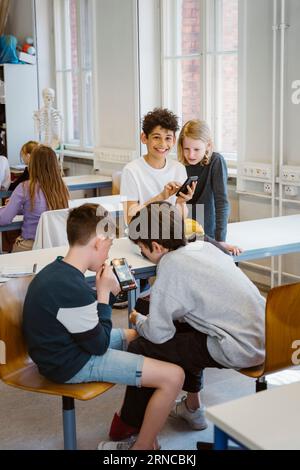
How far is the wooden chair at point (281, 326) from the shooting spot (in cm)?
Answer: 230

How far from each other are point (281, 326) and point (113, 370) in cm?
61

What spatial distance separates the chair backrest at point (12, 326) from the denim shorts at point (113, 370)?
8.9 inches

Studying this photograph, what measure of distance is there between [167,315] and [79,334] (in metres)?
0.36

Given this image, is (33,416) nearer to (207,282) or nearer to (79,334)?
(79,334)

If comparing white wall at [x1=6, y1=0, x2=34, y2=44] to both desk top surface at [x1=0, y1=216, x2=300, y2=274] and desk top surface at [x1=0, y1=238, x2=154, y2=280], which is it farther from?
desk top surface at [x1=0, y1=238, x2=154, y2=280]

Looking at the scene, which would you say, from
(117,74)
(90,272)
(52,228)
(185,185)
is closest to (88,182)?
(117,74)

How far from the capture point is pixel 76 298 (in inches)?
87.7

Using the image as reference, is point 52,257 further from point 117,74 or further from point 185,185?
point 117,74

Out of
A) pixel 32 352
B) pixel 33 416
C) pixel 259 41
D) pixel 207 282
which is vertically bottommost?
pixel 33 416

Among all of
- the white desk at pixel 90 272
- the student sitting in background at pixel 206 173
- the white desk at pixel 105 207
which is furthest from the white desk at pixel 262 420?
the white desk at pixel 105 207

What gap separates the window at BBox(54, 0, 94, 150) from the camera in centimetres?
706

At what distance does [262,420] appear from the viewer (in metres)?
1.54

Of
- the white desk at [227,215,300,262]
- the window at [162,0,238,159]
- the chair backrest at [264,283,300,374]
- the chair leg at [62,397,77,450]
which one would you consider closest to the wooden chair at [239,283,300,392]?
the chair backrest at [264,283,300,374]
